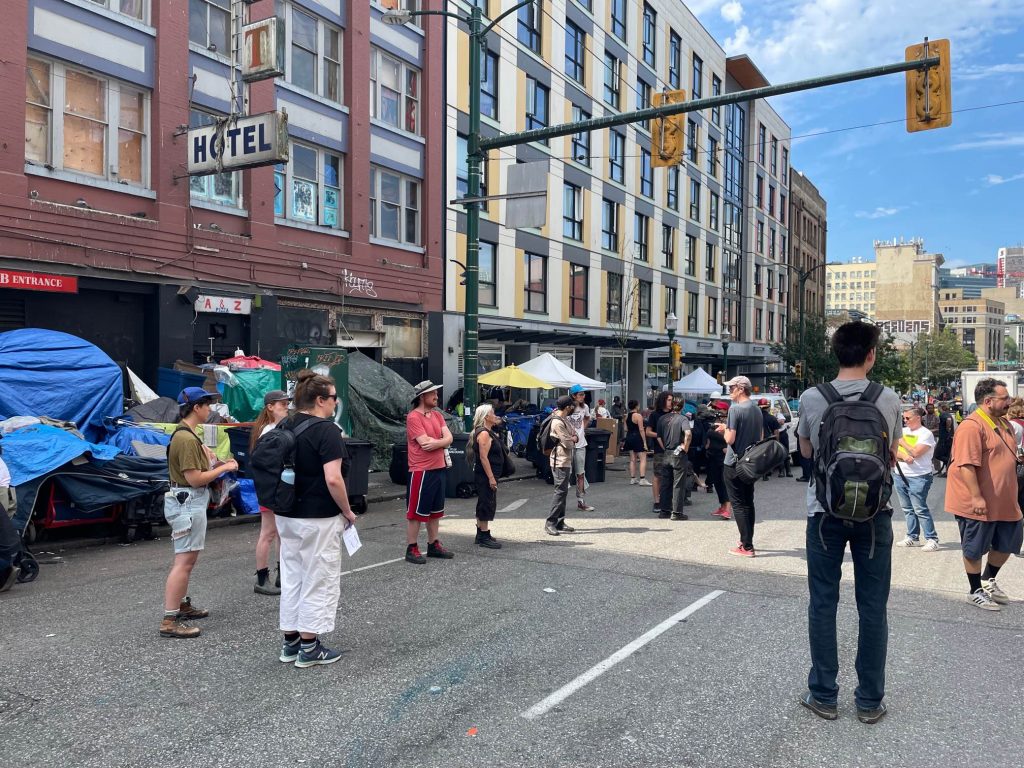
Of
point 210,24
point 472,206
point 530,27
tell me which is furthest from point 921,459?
point 530,27

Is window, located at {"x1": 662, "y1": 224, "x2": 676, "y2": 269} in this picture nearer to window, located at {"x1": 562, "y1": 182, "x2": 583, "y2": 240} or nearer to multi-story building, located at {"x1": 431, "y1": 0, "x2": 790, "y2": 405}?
multi-story building, located at {"x1": 431, "y1": 0, "x2": 790, "y2": 405}

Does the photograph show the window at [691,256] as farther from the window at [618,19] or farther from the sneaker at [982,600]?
the sneaker at [982,600]

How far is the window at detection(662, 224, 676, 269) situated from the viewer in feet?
121

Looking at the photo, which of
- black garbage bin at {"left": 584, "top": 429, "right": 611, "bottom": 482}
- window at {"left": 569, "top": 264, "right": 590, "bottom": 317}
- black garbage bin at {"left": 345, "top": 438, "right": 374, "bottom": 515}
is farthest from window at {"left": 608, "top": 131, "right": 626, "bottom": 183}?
black garbage bin at {"left": 345, "top": 438, "right": 374, "bottom": 515}

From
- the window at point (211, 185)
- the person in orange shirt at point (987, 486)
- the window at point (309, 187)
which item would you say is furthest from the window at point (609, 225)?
the person in orange shirt at point (987, 486)

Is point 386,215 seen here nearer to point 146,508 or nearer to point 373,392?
point 373,392

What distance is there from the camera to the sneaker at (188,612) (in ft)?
18.8

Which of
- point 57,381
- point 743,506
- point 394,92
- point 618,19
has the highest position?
point 618,19

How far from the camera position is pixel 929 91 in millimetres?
9547

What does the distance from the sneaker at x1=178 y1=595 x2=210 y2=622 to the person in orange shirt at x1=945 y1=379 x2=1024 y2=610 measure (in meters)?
5.81

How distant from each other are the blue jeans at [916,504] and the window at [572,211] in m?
20.8

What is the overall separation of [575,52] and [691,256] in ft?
46.2

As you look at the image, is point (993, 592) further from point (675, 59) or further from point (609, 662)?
point (675, 59)

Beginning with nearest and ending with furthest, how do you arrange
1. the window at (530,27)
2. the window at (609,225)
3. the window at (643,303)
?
the window at (530,27), the window at (609,225), the window at (643,303)
